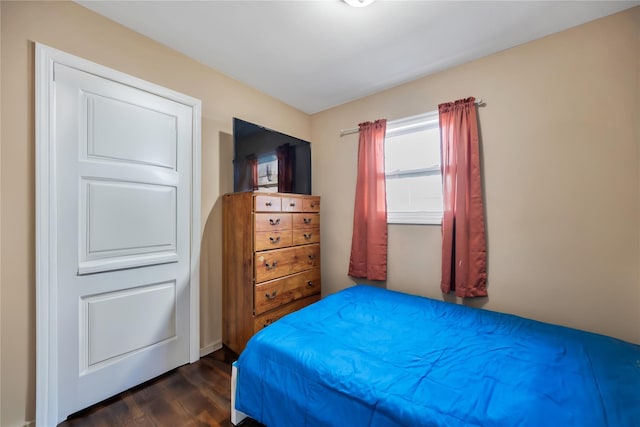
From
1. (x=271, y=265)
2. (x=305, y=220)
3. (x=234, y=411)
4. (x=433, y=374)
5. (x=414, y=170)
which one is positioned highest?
(x=414, y=170)

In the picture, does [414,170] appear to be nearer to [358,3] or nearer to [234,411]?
[358,3]

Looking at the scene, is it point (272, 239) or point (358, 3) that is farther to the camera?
point (272, 239)

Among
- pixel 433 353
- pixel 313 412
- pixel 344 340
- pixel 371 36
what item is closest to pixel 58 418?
pixel 313 412

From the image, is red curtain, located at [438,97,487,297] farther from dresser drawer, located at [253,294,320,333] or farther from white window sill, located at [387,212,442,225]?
dresser drawer, located at [253,294,320,333]

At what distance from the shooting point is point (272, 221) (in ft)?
7.15

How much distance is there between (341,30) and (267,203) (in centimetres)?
138

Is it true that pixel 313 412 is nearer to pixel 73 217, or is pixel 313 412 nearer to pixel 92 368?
pixel 92 368

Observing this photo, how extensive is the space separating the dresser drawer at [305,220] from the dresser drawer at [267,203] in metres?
0.26

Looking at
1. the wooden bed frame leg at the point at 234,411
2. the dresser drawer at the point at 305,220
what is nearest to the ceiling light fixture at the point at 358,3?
the dresser drawer at the point at 305,220

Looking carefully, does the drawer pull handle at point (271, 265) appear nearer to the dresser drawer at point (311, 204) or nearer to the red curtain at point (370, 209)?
the dresser drawer at point (311, 204)

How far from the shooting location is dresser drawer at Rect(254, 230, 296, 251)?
6.75 ft

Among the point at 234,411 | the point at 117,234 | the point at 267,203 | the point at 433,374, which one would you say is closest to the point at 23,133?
the point at 117,234

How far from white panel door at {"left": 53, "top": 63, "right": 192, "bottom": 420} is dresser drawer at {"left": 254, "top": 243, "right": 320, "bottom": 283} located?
594mm

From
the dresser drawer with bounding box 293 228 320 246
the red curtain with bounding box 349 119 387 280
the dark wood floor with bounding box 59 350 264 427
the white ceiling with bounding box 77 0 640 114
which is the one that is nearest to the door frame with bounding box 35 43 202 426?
the dark wood floor with bounding box 59 350 264 427
